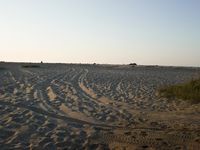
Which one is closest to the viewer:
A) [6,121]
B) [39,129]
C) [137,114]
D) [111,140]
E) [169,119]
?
[111,140]

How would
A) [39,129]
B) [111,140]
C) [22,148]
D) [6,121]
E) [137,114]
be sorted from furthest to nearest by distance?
[137,114], [6,121], [39,129], [111,140], [22,148]

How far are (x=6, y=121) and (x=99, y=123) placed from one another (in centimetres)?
238

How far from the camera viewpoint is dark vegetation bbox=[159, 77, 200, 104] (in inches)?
545

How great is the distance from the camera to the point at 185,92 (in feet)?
49.4

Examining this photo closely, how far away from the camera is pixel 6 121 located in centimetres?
899

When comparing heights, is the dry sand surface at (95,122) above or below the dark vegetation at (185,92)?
below

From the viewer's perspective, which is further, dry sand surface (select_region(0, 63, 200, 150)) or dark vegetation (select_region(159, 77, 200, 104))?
dark vegetation (select_region(159, 77, 200, 104))

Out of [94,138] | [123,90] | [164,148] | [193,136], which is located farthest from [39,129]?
[123,90]

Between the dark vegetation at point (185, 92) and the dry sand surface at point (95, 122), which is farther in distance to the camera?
the dark vegetation at point (185, 92)

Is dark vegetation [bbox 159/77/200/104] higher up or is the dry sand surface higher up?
dark vegetation [bbox 159/77/200/104]

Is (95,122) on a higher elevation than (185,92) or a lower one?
lower

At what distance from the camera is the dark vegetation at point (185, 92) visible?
545 inches

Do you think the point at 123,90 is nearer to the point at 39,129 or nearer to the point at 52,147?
the point at 39,129

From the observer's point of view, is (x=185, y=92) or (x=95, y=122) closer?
(x=95, y=122)
